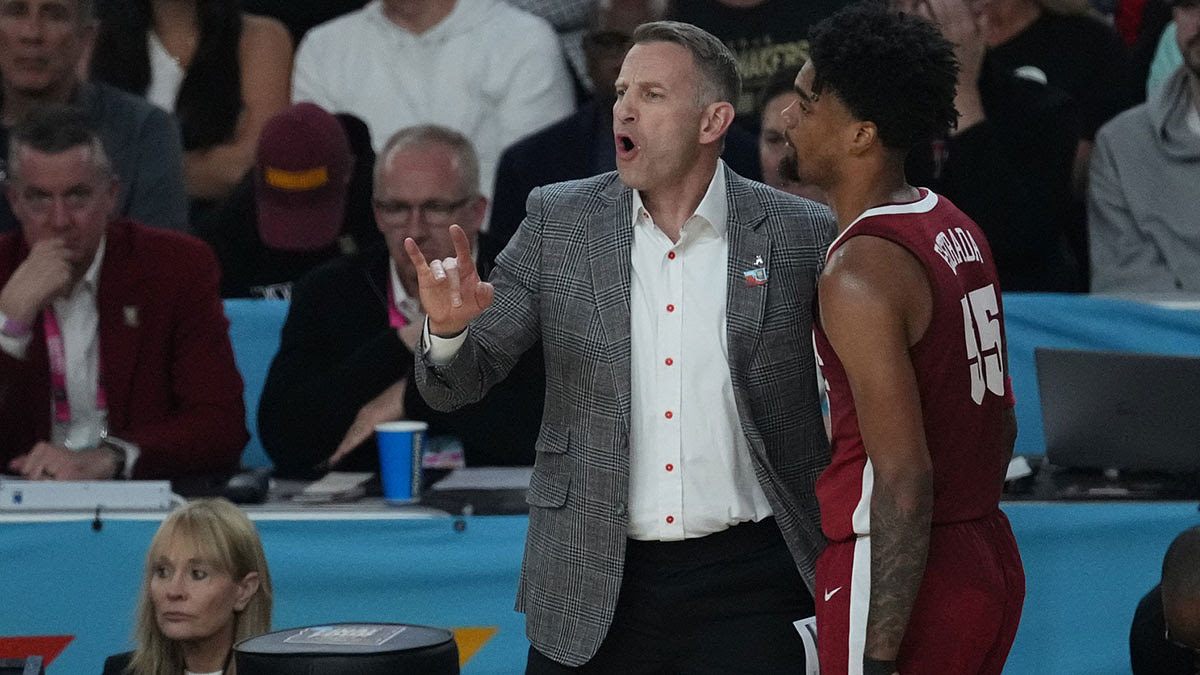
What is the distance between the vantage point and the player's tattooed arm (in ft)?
7.63

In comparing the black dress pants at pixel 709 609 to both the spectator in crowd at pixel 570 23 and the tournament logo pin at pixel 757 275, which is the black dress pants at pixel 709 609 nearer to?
the tournament logo pin at pixel 757 275

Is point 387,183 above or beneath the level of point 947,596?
above

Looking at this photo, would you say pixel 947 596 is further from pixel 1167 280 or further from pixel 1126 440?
pixel 1167 280

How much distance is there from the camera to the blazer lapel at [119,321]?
4469mm

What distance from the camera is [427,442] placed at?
172 inches

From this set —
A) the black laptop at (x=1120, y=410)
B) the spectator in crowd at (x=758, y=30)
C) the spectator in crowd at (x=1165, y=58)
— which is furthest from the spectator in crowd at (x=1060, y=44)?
the black laptop at (x=1120, y=410)

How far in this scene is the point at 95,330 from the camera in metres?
4.56

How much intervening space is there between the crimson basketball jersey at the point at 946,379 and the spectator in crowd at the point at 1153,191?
2.99m

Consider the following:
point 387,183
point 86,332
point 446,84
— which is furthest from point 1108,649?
point 446,84

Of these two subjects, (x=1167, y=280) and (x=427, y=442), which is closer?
(x=427, y=442)

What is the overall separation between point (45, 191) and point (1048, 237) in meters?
3.13

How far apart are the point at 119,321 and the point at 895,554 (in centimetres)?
281

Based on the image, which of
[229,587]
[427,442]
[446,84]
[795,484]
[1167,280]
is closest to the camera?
[795,484]

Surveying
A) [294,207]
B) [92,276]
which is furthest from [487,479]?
[294,207]
